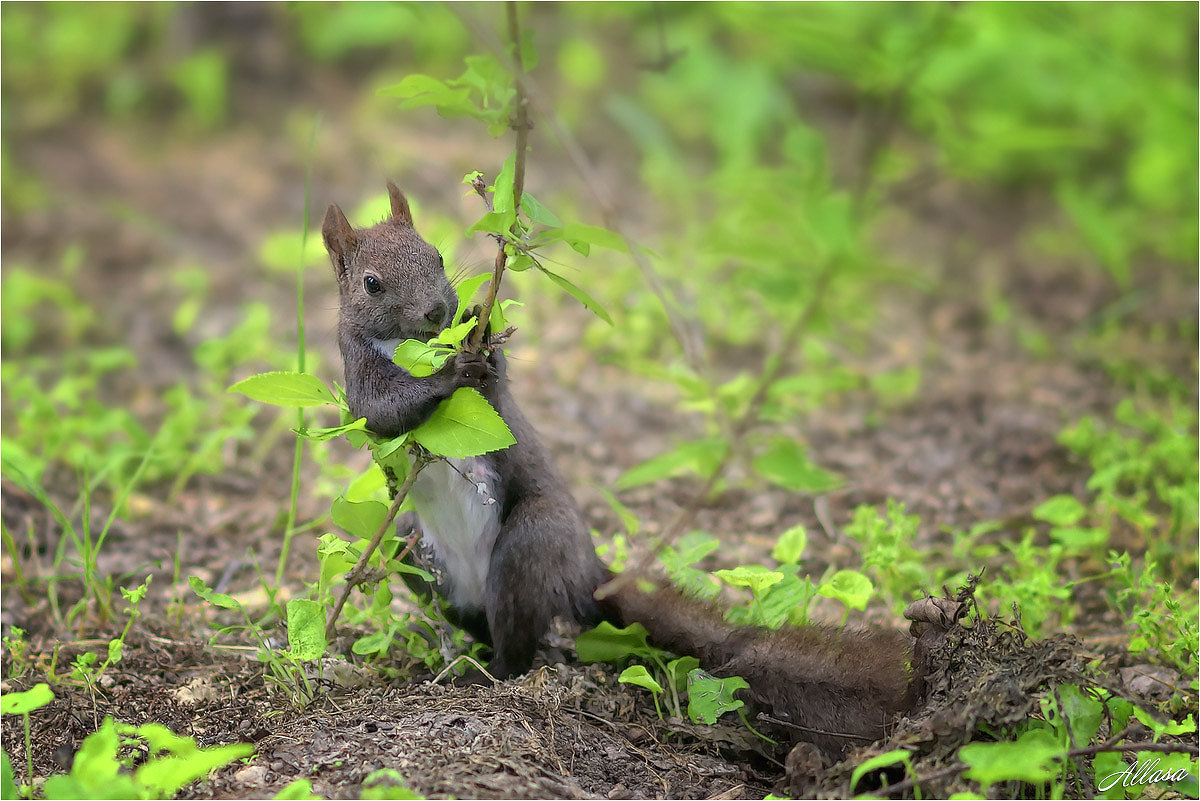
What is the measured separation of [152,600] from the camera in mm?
3543

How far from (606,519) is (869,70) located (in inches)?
77.0

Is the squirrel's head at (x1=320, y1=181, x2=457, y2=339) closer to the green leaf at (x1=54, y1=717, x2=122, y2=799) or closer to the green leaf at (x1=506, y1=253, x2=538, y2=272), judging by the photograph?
the green leaf at (x1=506, y1=253, x2=538, y2=272)

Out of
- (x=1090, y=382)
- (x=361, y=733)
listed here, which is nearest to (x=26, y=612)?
(x=361, y=733)

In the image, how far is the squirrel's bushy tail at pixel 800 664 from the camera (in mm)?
2592

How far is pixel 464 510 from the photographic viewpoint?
300cm

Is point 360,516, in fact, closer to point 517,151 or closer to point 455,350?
point 455,350

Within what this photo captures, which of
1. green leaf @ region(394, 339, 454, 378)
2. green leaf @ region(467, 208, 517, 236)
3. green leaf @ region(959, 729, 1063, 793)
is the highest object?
green leaf @ region(467, 208, 517, 236)

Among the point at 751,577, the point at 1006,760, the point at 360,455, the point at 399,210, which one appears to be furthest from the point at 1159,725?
the point at 360,455

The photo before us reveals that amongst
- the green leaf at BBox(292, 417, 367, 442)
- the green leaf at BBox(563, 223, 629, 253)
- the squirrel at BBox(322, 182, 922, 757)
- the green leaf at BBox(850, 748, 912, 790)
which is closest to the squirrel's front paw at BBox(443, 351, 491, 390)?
the squirrel at BBox(322, 182, 922, 757)

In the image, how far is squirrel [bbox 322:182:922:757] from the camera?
265cm

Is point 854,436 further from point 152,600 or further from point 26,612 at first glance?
point 26,612

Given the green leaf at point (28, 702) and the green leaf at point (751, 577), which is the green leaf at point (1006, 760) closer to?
the green leaf at point (751, 577)

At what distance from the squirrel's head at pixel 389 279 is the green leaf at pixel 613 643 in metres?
0.93

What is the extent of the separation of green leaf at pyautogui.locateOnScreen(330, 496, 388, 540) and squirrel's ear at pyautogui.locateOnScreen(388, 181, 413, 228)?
89 centimetres
